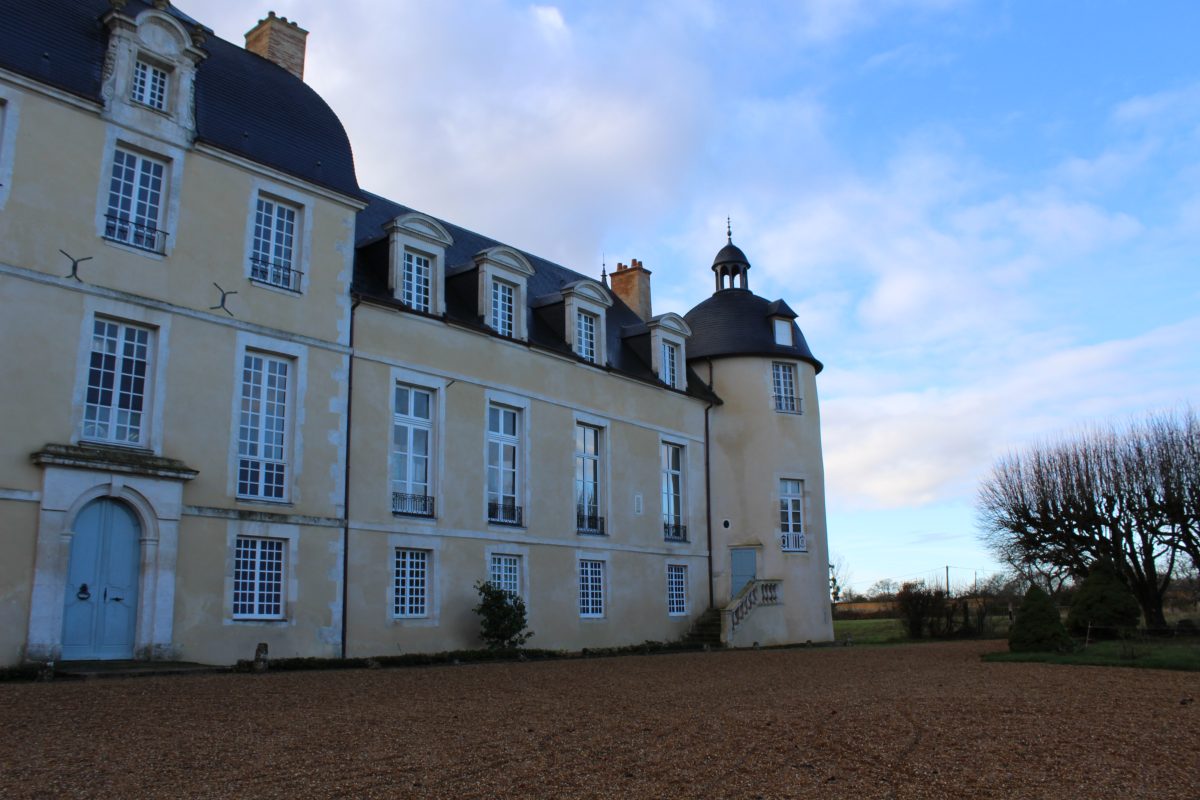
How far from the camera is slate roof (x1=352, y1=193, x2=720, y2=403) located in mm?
18047

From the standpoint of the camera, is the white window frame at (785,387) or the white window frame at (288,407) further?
the white window frame at (785,387)

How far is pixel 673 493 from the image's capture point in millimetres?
23719

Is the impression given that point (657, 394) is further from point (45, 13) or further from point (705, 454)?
point (45, 13)

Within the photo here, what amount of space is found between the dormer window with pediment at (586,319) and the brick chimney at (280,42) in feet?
22.5

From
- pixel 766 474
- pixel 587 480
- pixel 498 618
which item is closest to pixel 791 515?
pixel 766 474

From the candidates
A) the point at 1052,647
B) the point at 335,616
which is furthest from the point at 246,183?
the point at 1052,647

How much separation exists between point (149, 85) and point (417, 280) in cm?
546

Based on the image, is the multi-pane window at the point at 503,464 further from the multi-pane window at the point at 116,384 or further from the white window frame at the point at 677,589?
the multi-pane window at the point at 116,384

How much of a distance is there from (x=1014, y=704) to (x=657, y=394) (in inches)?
564

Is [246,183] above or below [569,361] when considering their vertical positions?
above

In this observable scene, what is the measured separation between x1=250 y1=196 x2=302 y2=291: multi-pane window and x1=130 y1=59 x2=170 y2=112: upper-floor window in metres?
1.96

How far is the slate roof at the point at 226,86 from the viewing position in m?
13.1

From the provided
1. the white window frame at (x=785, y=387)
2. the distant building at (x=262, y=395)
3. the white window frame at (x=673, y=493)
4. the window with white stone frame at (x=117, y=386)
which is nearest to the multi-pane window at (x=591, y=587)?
the distant building at (x=262, y=395)

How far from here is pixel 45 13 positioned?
13.5m
